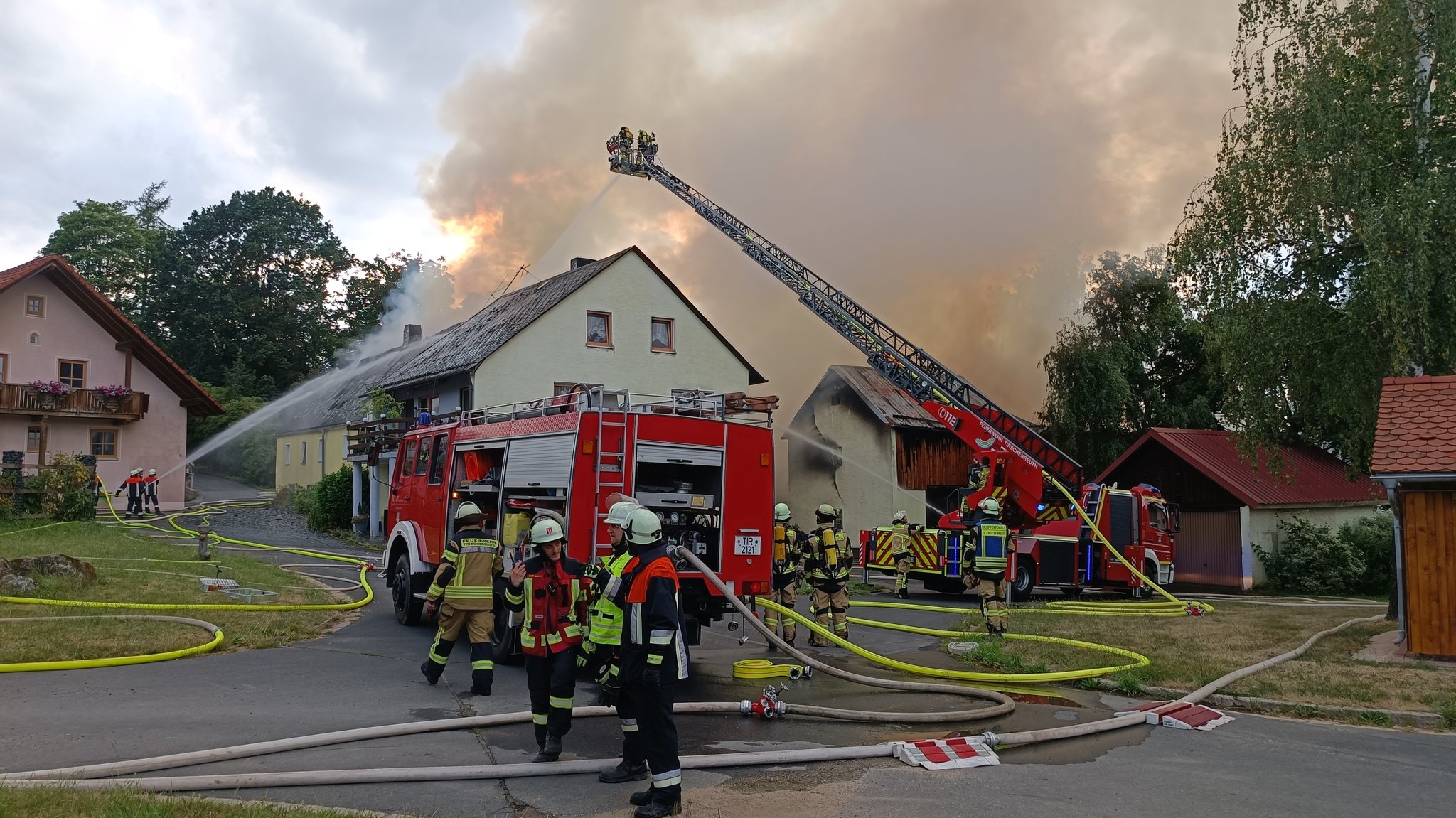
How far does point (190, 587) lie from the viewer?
43.7ft

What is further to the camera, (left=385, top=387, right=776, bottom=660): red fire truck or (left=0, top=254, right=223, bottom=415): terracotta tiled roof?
(left=0, top=254, right=223, bottom=415): terracotta tiled roof

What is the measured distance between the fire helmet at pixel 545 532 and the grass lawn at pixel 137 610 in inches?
120

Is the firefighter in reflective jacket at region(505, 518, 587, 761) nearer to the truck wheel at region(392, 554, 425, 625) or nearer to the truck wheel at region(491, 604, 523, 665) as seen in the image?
the truck wheel at region(491, 604, 523, 665)

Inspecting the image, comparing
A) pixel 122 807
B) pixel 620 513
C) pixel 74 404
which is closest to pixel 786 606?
pixel 620 513

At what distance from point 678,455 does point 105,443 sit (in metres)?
27.6

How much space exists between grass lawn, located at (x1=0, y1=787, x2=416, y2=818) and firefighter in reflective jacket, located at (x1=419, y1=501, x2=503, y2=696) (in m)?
3.52

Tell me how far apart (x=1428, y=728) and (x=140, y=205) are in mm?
72792

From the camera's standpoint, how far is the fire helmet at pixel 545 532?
655 centimetres

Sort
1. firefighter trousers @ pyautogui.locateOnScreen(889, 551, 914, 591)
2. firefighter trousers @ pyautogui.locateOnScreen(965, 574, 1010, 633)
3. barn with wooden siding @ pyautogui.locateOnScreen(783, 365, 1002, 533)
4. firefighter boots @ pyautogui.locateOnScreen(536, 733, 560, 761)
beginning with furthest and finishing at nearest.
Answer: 1. barn with wooden siding @ pyautogui.locateOnScreen(783, 365, 1002, 533)
2. firefighter trousers @ pyautogui.locateOnScreen(889, 551, 914, 591)
3. firefighter trousers @ pyautogui.locateOnScreen(965, 574, 1010, 633)
4. firefighter boots @ pyautogui.locateOnScreen(536, 733, 560, 761)

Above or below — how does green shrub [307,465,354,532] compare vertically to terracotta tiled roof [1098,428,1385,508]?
below

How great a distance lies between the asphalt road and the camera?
560 centimetres

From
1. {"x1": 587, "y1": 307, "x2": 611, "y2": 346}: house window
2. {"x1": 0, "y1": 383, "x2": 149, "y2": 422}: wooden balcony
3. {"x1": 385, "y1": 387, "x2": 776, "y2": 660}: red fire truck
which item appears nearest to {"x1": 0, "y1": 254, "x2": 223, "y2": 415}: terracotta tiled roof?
{"x1": 0, "y1": 383, "x2": 149, "y2": 422}: wooden balcony

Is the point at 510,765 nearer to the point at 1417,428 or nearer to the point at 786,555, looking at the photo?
the point at 786,555

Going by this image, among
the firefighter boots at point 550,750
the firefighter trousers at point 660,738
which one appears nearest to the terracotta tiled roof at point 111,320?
the firefighter boots at point 550,750
